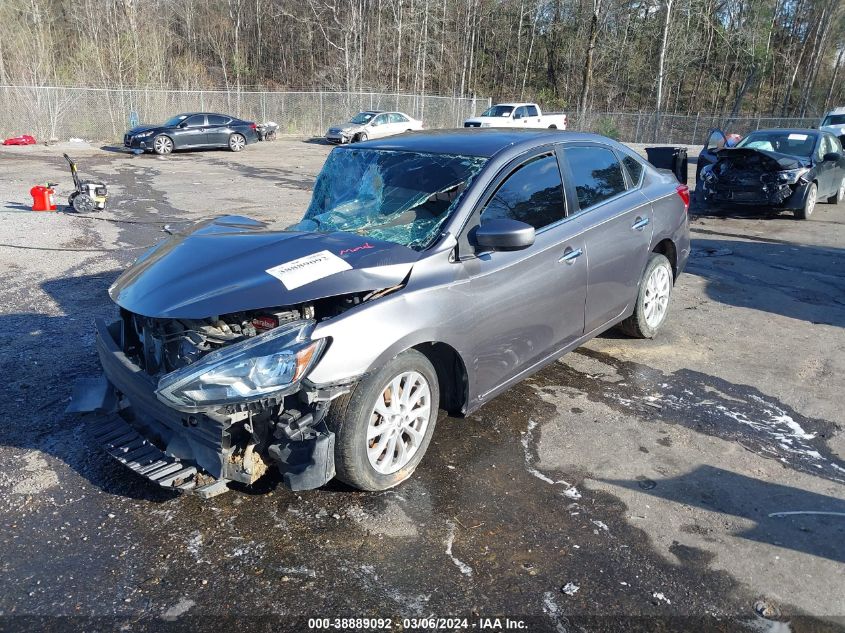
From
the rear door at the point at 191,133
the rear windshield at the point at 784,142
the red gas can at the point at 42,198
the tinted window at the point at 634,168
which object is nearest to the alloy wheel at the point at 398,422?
the tinted window at the point at 634,168

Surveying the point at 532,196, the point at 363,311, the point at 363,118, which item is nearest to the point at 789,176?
the point at 532,196

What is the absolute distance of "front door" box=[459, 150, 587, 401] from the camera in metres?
3.67

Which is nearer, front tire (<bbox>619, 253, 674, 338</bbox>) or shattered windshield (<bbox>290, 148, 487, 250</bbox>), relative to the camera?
shattered windshield (<bbox>290, 148, 487, 250</bbox>)

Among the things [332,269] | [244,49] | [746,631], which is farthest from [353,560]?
[244,49]

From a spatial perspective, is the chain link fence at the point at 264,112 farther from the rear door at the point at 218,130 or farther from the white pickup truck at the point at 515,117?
the white pickup truck at the point at 515,117

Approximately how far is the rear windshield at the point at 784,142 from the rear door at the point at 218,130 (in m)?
18.8

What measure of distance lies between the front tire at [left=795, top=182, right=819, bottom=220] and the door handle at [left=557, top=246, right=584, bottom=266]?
9122 mm

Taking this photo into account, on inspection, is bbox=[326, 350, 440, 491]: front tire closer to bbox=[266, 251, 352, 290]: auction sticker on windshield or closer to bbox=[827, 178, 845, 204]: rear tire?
bbox=[266, 251, 352, 290]: auction sticker on windshield

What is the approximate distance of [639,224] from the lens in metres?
4.99

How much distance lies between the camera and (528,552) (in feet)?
9.66

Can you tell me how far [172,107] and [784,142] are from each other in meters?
27.5

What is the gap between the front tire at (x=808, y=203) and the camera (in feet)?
37.3

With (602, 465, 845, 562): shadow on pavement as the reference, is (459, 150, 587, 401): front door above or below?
above

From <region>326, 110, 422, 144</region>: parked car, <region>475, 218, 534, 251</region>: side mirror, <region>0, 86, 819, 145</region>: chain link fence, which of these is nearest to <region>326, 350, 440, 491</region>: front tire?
<region>475, 218, 534, 251</region>: side mirror
